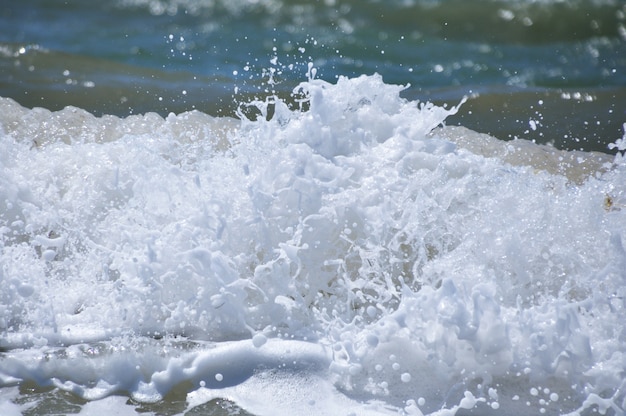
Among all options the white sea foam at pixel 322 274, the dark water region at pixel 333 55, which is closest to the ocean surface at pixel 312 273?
the white sea foam at pixel 322 274

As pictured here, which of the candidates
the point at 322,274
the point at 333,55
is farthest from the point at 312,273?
the point at 333,55

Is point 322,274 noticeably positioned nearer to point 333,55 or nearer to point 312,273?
point 312,273

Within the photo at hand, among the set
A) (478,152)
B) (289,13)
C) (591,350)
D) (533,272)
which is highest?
(289,13)

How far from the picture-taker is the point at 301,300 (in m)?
2.10

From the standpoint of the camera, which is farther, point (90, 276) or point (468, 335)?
point (90, 276)

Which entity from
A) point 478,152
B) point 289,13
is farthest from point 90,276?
point 289,13

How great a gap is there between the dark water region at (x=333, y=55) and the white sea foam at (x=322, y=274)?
1.04 metres

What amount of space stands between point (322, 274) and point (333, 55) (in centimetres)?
476

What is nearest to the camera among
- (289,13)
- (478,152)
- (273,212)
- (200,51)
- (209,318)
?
(209,318)

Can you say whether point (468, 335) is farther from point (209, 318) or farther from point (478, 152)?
point (478, 152)

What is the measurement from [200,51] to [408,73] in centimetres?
168

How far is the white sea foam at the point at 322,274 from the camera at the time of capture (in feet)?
6.23

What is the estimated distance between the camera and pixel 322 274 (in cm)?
217

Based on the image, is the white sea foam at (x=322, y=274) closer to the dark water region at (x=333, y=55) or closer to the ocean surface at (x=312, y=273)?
the ocean surface at (x=312, y=273)
